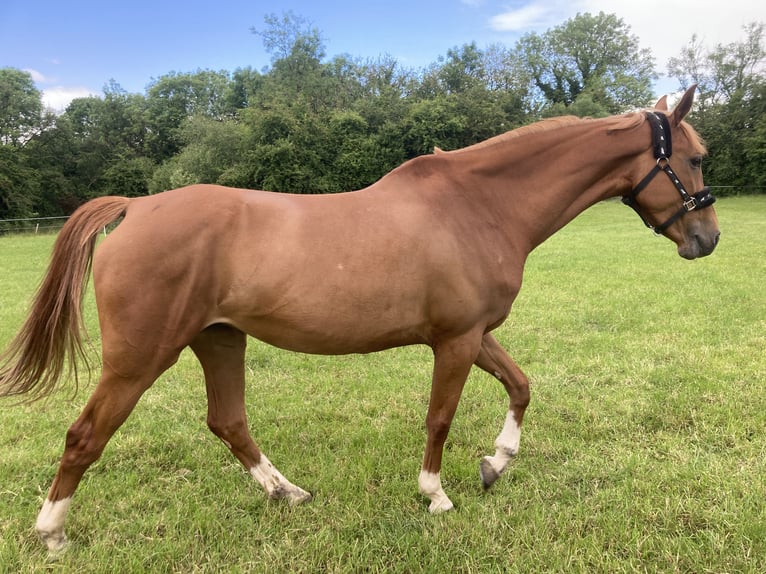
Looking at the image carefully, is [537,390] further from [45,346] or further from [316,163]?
[316,163]

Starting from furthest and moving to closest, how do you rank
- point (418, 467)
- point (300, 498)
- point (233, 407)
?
point (418, 467)
point (233, 407)
point (300, 498)

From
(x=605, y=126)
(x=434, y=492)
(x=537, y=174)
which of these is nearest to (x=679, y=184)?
(x=605, y=126)

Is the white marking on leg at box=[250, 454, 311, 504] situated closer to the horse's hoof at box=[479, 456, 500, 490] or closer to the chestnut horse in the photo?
the chestnut horse

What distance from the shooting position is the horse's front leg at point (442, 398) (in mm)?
2393

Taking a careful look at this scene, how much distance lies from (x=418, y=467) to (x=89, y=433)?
189 cm

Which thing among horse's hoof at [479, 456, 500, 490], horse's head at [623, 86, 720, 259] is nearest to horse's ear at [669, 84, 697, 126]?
horse's head at [623, 86, 720, 259]

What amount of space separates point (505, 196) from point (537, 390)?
2.20m

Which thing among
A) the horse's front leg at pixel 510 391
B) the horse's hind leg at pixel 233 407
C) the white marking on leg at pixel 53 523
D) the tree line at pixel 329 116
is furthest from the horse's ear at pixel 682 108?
the tree line at pixel 329 116

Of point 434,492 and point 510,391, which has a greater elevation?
point 510,391

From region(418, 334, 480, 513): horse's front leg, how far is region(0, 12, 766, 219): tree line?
92.1 ft

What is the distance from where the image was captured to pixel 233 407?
2.80 m

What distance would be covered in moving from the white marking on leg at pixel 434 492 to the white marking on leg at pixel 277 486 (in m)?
0.70

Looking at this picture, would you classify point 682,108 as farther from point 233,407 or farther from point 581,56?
point 581,56

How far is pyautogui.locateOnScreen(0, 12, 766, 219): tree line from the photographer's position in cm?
3148
